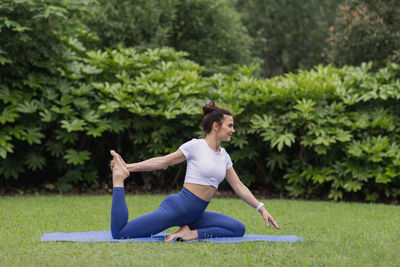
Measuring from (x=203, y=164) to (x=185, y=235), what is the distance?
2.21 feet

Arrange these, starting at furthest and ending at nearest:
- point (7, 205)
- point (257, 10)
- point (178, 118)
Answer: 1. point (257, 10)
2. point (178, 118)
3. point (7, 205)

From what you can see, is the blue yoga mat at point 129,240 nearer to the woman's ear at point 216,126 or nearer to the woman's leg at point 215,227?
the woman's leg at point 215,227

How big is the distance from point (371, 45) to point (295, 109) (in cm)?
319

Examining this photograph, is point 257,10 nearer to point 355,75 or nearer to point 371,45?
point 371,45

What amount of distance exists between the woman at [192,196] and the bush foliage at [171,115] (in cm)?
358

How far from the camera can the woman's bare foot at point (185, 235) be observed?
4312mm

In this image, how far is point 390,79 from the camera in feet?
27.9

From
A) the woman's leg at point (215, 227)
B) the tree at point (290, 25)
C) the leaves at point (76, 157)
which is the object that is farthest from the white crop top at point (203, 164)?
the tree at point (290, 25)

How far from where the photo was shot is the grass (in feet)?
11.5

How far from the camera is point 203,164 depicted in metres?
4.38

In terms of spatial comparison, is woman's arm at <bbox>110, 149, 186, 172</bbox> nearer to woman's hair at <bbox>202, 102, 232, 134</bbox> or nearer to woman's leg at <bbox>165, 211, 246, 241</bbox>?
woman's hair at <bbox>202, 102, 232, 134</bbox>

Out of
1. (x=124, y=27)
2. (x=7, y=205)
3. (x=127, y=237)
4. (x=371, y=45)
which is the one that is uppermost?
(x=371, y=45)

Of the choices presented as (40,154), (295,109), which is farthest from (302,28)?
(40,154)

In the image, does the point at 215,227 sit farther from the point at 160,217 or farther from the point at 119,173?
the point at 119,173
